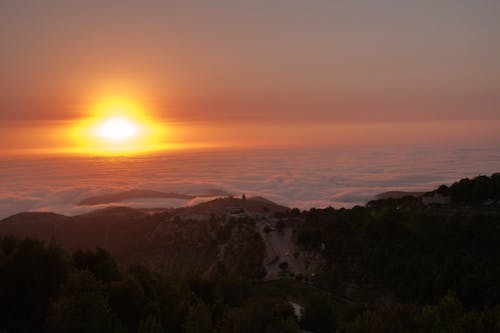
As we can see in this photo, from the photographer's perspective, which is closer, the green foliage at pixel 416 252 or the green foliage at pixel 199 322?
the green foliage at pixel 199 322

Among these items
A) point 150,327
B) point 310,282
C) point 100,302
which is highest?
point 100,302

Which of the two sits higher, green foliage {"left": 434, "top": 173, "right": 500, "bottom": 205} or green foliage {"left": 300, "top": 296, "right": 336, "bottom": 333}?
green foliage {"left": 434, "top": 173, "right": 500, "bottom": 205}

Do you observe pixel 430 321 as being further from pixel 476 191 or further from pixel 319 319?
pixel 476 191

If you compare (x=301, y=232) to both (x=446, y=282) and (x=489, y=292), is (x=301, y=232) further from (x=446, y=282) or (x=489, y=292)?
(x=489, y=292)

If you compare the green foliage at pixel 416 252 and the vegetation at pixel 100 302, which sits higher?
the vegetation at pixel 100 302

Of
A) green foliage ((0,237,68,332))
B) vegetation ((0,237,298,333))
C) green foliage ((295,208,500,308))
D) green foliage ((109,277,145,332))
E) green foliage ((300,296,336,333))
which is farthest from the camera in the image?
green foliage ((295,208,500,308))

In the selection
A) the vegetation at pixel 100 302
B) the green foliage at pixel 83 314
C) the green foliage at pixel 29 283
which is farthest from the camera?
the green foliage at pixel 29 283

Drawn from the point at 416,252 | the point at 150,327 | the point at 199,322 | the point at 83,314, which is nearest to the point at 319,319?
the point at 199,322

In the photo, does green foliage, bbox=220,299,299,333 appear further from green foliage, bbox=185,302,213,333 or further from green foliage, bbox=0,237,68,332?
green foliage, bbox=0,237,68,332

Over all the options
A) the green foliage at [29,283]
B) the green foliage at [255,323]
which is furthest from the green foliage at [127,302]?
the green foliage at [255,323]

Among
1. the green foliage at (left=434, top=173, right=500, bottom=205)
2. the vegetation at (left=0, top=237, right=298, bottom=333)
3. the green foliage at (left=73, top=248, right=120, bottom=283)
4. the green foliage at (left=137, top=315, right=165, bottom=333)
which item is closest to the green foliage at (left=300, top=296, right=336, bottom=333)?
the vegetation at (left=0, top=237, right=298, bottom=333)

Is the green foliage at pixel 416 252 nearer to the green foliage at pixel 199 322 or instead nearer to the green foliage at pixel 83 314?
the green foliage at pixel 199 322

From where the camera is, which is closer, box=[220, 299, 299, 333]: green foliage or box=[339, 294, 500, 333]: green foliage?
box=[339, 294, 500, 333]: green foliage

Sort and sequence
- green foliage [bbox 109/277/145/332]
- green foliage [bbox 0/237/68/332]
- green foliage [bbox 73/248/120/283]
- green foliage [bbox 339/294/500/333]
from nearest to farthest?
green foliage [bbox 339/294/500/333] → green foliage [bbox 0/237/68/332] → green foliage [bbox 109/277/145/332] → green foliage [bbox 73/248/120/283]
